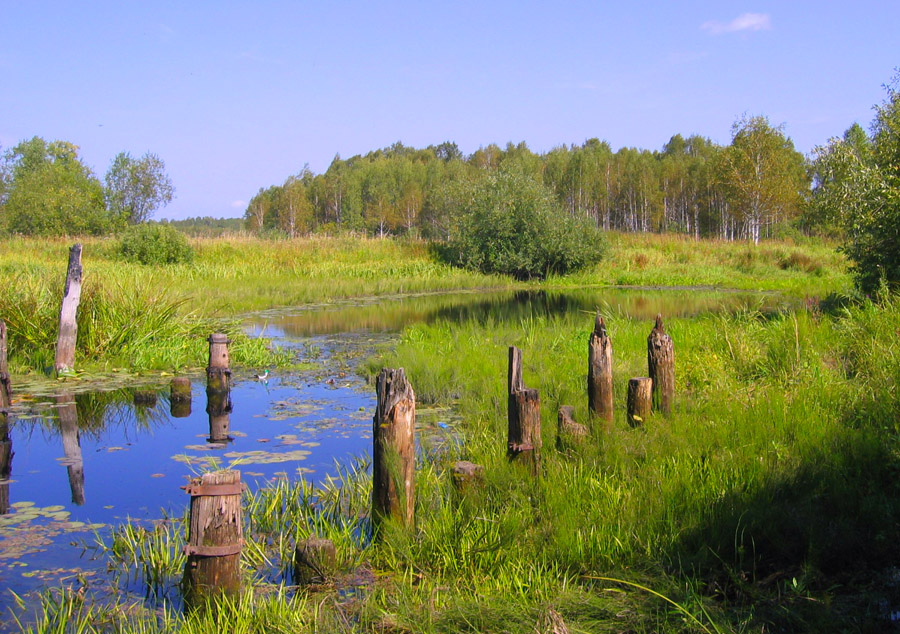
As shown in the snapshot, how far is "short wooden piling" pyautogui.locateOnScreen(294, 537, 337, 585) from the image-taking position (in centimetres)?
465

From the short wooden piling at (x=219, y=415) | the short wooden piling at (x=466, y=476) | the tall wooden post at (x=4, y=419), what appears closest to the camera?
the short wooden piling at (x=466, y=476)

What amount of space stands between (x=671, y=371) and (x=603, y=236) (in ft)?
104

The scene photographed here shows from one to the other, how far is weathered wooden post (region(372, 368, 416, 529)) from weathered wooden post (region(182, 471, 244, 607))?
3.71ft

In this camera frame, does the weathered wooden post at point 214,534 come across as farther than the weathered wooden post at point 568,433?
No

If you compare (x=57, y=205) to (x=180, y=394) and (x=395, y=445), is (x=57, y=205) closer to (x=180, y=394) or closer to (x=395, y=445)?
(x=180, y=394)

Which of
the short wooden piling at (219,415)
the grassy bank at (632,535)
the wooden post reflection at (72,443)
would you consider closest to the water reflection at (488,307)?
the short wooden piling at (219,415)

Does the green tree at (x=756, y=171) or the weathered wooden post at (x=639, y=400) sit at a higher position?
the green tree at (x=756, y=171)

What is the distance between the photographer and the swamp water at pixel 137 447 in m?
5.50

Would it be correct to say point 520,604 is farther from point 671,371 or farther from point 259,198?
point 259,198

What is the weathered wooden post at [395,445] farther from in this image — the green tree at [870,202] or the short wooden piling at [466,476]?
the green tree at [870,202]

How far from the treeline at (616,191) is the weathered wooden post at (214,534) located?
52467 millimetres

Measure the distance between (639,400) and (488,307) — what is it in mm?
17728

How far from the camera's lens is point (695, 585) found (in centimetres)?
414

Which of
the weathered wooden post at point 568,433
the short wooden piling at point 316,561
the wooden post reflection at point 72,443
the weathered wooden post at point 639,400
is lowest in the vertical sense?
the wooden post reflection at point 72,443
